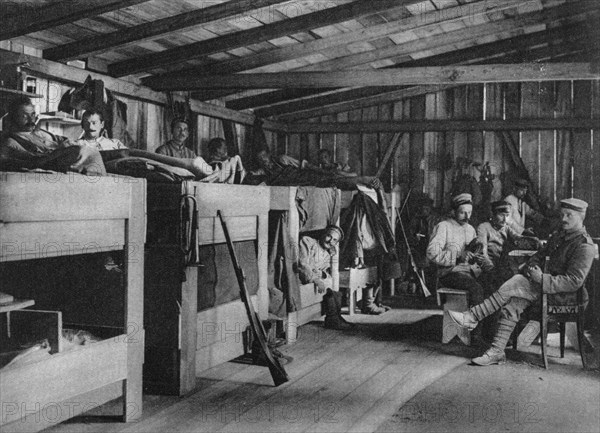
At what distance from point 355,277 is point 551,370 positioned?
112 inches

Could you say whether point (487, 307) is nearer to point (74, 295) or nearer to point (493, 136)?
point (74, 295)

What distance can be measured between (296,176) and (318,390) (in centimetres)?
433

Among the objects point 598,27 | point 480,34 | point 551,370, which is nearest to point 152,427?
point 551,370

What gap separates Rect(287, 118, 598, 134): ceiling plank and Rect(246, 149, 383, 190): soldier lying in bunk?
7.95 ft

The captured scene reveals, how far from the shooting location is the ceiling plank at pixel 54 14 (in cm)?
514

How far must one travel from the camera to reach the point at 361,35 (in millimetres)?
7285

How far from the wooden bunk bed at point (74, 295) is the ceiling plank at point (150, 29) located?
7.88ft

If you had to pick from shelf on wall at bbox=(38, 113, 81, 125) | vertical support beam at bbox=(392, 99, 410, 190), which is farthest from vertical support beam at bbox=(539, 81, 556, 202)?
shelf on wall at bbox=(38, 113, 81, 125)

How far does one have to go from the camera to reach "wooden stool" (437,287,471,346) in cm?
627

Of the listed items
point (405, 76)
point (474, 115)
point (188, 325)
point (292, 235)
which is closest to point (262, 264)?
point (292, 235)

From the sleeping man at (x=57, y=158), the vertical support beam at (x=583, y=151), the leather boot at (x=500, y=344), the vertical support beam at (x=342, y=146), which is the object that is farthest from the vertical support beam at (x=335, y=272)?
the vertical support beam at (x=583, y=151)

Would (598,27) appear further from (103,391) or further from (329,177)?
(103,391)

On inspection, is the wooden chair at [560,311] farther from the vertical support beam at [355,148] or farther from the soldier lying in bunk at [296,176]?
the vertical support beam at [355,148]

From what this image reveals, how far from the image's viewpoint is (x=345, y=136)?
12094mm
